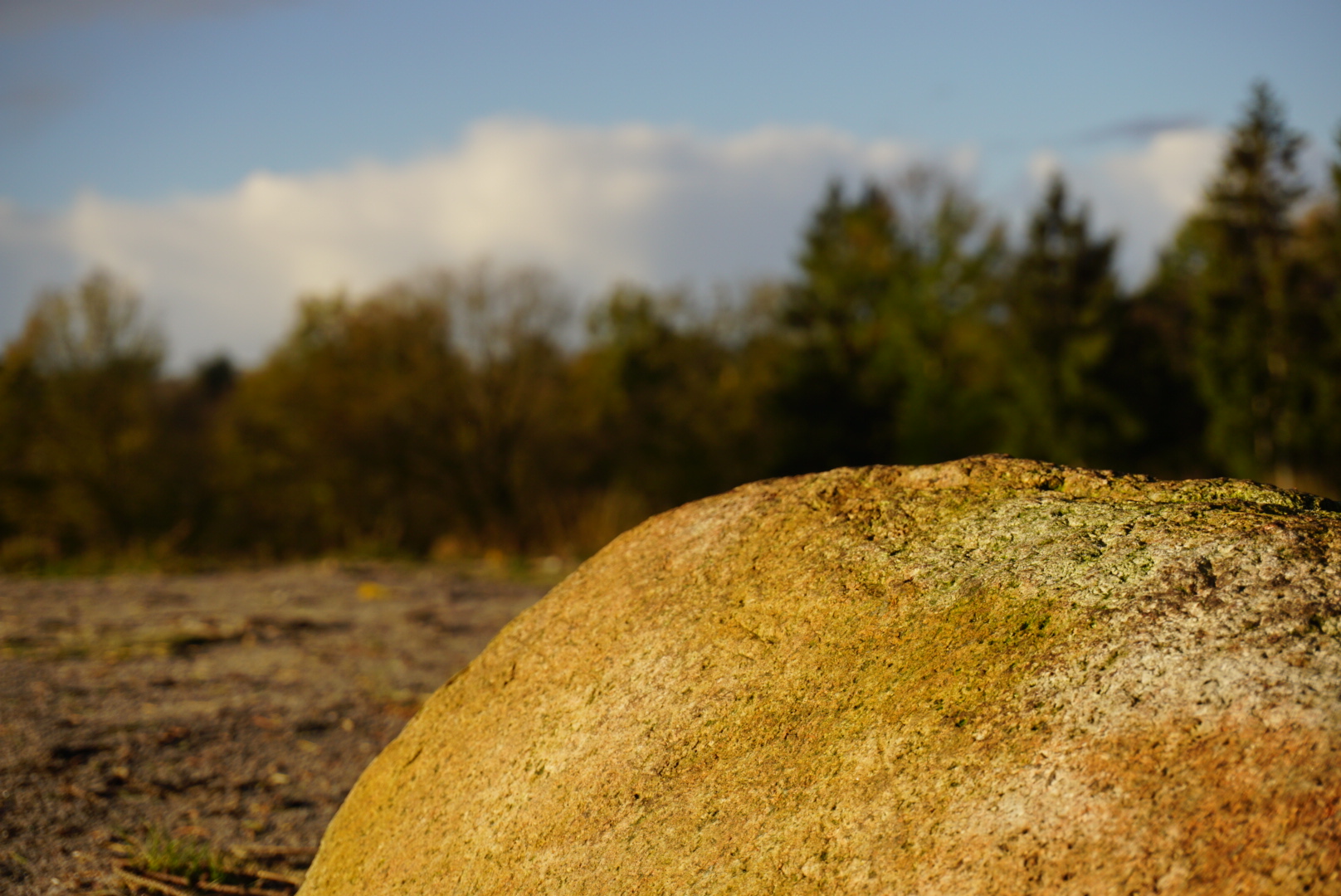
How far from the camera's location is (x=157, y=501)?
19547 mm

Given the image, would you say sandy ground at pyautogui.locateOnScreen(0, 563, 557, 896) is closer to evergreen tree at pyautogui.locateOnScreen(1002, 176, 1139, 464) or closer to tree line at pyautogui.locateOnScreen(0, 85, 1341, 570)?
tree line at pyautogui.locateOnScreen(0, 85, 1341, 570)

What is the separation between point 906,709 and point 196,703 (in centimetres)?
354

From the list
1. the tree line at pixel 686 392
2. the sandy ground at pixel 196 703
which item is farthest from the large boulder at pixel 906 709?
the tree line at pixel 686 392

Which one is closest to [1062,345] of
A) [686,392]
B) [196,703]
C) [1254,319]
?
[1254,319]

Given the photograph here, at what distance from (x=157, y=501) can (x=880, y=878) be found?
20681 millimetres

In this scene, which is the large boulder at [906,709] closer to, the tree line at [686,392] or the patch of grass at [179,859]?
the patch of grass at [179,859]

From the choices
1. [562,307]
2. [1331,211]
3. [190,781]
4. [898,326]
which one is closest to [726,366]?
[898,326]

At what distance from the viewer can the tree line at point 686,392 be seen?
19078 millimetres

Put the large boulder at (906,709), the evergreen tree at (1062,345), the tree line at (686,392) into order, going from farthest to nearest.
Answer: the evergreen tree at (1062,345) < the tree line at (686,392) < the large boulder at (906,709)

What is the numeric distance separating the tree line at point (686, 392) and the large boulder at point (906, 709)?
27.3 ft

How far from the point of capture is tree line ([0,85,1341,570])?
751 inches

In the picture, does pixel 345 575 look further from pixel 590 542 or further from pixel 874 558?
pixel 874 558

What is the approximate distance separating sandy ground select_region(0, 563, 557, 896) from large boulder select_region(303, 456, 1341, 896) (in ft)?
3.66

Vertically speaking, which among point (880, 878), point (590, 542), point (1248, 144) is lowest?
point (590, 542)
